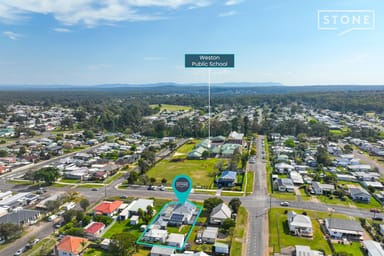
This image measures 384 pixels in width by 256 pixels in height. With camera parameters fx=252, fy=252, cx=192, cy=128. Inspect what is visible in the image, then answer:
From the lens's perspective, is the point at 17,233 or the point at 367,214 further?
the point at 367,214

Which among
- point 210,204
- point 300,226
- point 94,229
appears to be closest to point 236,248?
point 210,204

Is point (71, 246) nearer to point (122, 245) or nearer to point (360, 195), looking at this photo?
point (122, 245)

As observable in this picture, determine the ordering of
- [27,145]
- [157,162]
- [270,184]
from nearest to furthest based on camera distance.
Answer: [270,184] → [157,162] → [27,145]

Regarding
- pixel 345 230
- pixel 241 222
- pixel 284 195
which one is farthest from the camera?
pixel 284 195

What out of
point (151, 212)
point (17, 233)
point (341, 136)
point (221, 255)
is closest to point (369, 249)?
point (221, 255)

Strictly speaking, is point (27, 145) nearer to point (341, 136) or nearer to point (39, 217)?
point (39, 217)

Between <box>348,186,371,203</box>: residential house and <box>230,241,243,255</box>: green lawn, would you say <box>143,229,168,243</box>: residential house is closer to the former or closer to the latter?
<box>230,241,243,255</box>: green lawn
